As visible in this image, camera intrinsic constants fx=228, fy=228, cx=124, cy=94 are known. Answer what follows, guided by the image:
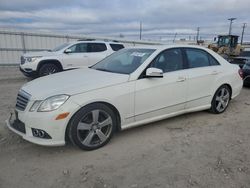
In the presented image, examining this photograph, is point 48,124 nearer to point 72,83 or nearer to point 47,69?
point 72,83

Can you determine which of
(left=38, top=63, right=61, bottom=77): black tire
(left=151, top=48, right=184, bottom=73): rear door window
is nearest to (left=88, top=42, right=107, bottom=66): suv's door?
(left=38, top=63, right=61, bottom=77): black tire

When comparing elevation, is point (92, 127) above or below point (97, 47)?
below

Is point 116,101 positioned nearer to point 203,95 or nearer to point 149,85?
point 149,85

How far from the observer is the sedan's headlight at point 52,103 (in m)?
3.09

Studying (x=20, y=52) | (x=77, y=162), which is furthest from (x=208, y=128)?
(x=20, y=52)

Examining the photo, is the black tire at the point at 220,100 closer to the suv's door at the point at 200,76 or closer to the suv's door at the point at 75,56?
the suv's door at the point at 200,76

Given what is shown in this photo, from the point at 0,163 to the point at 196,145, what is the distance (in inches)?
113

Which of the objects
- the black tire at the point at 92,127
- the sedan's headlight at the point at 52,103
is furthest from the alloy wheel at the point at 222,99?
the sedan's headlight at the point at 52,103

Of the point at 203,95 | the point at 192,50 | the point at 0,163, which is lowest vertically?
the point at 0,163

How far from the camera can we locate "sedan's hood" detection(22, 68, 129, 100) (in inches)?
127

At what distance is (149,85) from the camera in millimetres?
3795

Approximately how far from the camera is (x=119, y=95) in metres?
3.49

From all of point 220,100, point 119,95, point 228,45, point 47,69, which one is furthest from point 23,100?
point 228,45

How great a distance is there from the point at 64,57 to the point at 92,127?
6802 millimetres
